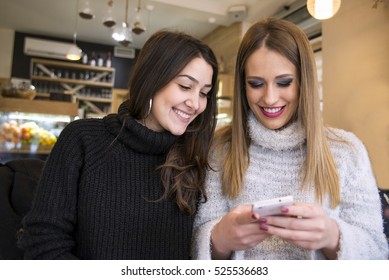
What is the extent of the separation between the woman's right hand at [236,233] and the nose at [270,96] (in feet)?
1.13

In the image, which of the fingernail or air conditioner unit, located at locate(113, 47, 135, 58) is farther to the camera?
air conditioner unit, located at locate(113, 47, 135, 58)

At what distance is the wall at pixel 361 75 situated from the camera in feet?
7.53

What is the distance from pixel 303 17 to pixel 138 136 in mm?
3139

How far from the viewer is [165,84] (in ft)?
3.28

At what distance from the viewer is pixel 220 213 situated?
3.38 ft

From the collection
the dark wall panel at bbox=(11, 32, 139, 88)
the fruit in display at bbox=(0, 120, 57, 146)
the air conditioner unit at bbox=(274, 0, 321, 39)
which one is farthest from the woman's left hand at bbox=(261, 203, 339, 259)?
the dark wall panel at bbox=(11, 32, 139, 88)

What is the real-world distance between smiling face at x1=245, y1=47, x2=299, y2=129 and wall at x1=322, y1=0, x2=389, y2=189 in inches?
63.3

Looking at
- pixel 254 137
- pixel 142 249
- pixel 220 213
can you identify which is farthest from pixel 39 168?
pixel 254 137

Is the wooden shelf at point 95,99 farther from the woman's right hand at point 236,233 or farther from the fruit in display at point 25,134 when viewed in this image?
the woman's right hand at point 236,233

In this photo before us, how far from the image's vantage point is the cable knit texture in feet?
3.08

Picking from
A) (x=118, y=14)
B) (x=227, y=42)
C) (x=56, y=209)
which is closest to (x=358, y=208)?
(x=56, y=209)

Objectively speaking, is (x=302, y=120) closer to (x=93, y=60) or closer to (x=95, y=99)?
(x=95, y=99)

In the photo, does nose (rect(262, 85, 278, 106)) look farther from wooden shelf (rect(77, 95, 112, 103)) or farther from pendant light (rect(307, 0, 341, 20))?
wooden shelf (rect(77, 95, 112, 103))

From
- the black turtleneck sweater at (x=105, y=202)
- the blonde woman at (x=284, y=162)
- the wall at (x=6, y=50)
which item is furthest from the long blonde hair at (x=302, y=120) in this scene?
the wall at (x=6, y=50)
